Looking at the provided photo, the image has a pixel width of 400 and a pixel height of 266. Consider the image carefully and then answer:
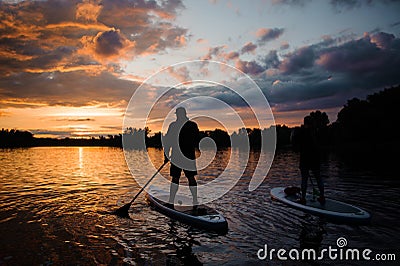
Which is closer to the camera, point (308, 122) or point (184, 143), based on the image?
point (184, 143)

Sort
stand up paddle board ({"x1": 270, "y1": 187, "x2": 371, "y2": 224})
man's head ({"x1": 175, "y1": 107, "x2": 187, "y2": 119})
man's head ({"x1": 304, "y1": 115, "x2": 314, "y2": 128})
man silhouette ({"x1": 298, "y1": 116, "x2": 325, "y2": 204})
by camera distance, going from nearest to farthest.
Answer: stand up paddle board ({"x1": 270, "y1": 187, "x2": 371, "y2": 224}) → man's head ({"x1": 175, "y1": 107, "x2": 187, "y2": 119}) → man silhouette ({"x1": 298, "y1": 116, "x2": 325, "y2": 204}) → man's head ({"x1": 304, "y1": 115, "x2": 314, "y2": 128})

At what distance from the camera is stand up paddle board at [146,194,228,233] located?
8434mm

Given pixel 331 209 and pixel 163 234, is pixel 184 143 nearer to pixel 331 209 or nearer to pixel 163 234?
pixel 163 234

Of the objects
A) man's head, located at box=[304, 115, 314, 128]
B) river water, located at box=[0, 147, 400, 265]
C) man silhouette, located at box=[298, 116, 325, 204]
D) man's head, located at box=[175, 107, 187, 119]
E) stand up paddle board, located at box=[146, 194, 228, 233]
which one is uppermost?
A: man's head, located at box=[175, 107, 187, 119]

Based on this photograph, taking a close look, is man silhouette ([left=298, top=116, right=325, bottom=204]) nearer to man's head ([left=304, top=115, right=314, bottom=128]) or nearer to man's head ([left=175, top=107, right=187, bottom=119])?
man's head ([left=304, top=115, right=314, bottom=128])

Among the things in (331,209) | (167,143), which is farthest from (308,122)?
(167,143)

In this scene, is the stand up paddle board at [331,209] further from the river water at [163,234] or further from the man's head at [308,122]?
the man's head at [308,122]

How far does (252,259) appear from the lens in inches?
255

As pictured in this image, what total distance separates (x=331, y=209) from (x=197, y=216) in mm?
4655

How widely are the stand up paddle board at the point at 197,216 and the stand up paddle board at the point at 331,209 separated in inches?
133

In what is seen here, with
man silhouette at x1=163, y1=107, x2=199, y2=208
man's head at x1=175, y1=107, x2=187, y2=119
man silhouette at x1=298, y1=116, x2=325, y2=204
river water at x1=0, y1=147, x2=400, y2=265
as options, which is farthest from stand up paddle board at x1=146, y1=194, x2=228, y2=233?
man silhouette at x1=298, y1=116, x2=325, y2=204

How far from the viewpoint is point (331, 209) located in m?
9.81

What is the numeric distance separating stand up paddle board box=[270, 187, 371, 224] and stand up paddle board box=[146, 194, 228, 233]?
338 centimetres

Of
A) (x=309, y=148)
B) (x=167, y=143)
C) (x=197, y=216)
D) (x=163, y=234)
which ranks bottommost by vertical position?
(x=163, y=234)
